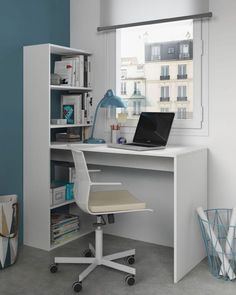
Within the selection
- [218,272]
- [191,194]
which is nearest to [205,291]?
[218,272]

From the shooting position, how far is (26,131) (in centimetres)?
345

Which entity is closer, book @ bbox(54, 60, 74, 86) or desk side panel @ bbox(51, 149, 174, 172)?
desk side panel @ bbox(51, 149, 174, 172)

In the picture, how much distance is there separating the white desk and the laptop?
0.28 ft

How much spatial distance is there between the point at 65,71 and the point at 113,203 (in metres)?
1.37

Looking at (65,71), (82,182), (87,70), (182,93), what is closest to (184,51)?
(182,93)

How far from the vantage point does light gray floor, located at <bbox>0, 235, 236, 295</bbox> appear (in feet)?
8.63

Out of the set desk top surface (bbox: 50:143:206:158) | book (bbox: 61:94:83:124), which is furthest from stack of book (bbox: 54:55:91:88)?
desk top surface (bbox: 50:143:206:158)

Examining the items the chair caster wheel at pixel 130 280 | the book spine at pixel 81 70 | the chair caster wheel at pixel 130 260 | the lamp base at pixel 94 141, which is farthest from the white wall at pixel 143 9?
the chair caster wheel at pixel 130 280

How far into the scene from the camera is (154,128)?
328 cm

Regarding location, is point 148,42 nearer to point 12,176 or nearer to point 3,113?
point 3,113

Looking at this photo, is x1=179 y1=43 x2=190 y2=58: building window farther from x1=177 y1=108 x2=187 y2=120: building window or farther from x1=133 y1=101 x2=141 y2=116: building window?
x1=133 y1=101 x2=141 y2=116: building window

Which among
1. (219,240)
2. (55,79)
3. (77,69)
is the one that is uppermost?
(77,69)

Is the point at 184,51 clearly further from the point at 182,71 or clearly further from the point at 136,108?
the point at 136,108

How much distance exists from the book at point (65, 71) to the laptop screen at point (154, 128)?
0.72 meters
